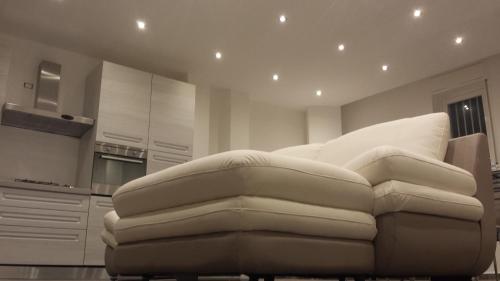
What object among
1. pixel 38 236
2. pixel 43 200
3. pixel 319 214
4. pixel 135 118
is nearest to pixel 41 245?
pixel 38 236

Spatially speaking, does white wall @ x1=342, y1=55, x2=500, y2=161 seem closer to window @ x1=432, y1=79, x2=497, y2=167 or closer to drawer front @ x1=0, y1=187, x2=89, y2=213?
window @ x1=432, y1=79, x2=497, y2=167

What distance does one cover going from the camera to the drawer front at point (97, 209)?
454 cm

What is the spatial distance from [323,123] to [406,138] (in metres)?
5.47

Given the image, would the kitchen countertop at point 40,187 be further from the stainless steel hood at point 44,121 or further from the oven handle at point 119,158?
the stainless steel hood at point 44,121

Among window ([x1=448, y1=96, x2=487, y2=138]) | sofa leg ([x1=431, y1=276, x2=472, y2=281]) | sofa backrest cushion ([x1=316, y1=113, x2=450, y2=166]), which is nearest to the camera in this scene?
sofa leg ([x1=431, y1=276, x2=472, y2=281])

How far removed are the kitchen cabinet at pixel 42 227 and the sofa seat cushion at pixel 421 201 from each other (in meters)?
3.62

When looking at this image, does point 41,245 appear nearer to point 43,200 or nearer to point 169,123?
point 43,200

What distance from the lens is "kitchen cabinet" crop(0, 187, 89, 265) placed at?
160 inches

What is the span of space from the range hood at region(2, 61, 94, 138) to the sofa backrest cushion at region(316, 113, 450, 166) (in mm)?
3507

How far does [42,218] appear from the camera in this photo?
4254 millimetres

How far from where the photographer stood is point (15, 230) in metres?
4.09

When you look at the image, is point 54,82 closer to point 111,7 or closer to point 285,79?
point 111,7

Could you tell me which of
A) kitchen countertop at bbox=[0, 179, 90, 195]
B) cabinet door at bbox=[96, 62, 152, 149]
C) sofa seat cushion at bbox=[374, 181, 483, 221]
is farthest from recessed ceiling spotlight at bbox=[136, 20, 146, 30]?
sofa seat cushion at bbox=[374, 181, 483, 221]

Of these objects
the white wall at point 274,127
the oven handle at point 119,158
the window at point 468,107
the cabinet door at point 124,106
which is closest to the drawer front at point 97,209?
the oven handle at point 119,158
